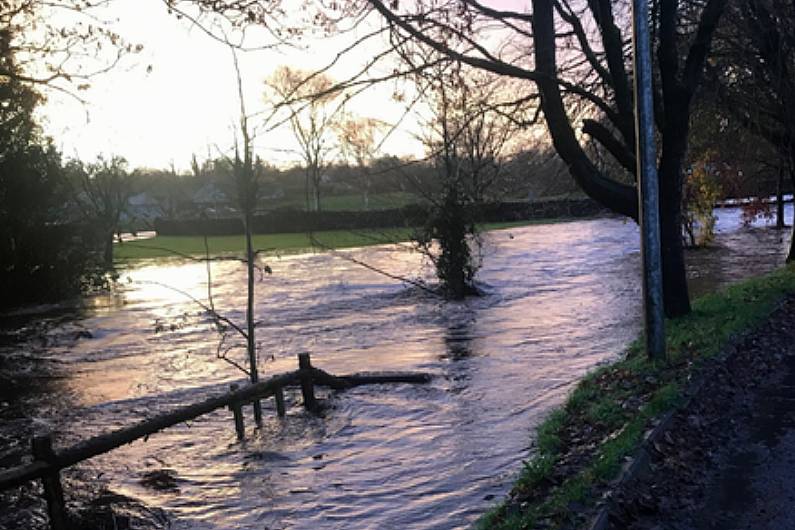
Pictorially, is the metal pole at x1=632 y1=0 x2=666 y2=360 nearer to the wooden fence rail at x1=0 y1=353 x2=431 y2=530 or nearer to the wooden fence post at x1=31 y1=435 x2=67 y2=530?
the wooden fence rail at x1=0 y1=353 x2=431 y2=530

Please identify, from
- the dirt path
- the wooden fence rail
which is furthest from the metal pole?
the wooden fence rail

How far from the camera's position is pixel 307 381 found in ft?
35.6

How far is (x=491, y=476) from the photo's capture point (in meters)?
7.48

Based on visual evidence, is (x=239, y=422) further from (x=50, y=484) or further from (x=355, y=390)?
(x=50, y=484)

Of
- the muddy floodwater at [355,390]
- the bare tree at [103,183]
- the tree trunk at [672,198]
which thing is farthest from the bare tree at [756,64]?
the bare tree at [103,183]

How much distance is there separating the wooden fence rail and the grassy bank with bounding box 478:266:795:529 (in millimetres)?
3566

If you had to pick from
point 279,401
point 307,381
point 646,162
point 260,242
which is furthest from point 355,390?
point 260,242

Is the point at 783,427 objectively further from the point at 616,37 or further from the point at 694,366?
the point at 616,37

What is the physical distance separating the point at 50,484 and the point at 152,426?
147 centimetres

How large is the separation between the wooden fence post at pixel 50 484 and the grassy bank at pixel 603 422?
3.65 metres

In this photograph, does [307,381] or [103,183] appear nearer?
[307,381]

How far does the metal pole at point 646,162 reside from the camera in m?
8.62

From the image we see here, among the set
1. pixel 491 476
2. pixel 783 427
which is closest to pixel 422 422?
pixel 491 476

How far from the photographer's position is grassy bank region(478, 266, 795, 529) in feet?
17.5
